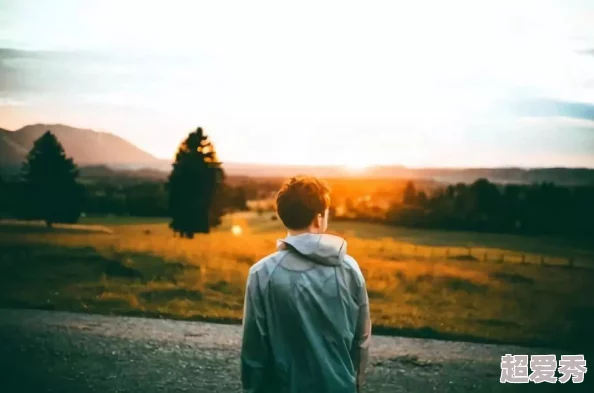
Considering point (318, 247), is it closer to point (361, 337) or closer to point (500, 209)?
point (361, 337)

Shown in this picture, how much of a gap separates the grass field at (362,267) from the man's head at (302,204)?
263 cm

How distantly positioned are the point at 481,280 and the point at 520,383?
0.70 m

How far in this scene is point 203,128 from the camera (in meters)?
5.07

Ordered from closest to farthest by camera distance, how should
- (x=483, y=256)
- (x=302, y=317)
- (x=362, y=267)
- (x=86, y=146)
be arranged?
(x=302, y=317) → (x=483, y=256) → (x=362, y=267) → (x=86, y=146)

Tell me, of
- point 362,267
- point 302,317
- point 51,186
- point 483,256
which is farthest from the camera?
point 51,186

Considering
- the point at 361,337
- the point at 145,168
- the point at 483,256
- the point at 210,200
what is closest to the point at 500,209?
the point at 483,256

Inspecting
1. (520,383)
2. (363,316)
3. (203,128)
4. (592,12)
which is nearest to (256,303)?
(363,316)

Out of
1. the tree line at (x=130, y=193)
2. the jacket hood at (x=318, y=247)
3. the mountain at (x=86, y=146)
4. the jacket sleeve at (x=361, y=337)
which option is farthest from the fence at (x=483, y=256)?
the jacket hood at (x=318, y=247)

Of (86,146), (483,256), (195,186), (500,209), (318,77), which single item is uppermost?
(318,77)

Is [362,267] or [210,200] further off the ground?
[210,200]

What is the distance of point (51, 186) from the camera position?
532cm

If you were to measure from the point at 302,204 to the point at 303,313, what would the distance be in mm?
330

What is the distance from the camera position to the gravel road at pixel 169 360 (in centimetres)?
426

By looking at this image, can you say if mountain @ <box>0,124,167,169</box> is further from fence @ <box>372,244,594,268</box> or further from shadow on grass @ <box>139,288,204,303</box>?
fence @ <box>372,244,594,268</box>
